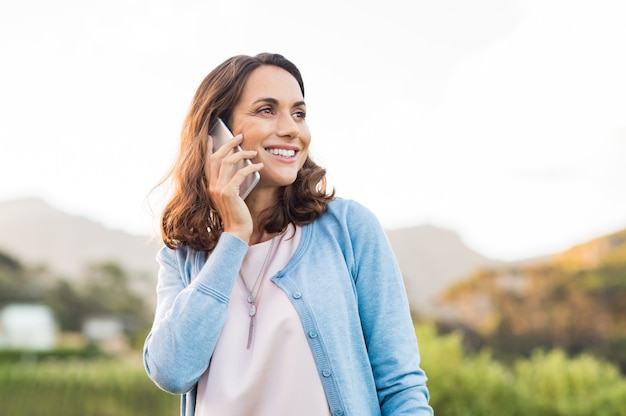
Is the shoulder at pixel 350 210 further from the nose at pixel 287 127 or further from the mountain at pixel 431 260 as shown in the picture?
the mountain at pixel 431 260

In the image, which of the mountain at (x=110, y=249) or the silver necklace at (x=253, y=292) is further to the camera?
the mountain at (x=110, y=249)

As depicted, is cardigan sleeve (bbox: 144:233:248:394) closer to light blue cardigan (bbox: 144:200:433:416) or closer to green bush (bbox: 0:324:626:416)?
light blue cardigan (bbox: 144:200:433:416)

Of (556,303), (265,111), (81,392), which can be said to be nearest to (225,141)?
(265,111)

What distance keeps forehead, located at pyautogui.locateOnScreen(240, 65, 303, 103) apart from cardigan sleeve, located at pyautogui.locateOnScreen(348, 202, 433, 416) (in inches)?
14.4

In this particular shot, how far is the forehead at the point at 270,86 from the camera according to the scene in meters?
1.78

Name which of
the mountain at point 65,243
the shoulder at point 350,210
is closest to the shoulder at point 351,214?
the shoulder at point 350,210

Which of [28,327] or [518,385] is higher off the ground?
[518,385]

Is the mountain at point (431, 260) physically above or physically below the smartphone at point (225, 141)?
below

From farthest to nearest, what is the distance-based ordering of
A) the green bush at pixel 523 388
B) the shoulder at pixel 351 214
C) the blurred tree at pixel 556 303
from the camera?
the blurred tree at pixel 556 303 → the green bush at pixel 523 388 → the shoulder at pixel 351 214

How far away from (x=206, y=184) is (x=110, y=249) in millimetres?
33831

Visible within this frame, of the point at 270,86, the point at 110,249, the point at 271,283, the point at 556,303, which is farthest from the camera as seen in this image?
the point at 110,249

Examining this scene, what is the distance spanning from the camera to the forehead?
1.78 m

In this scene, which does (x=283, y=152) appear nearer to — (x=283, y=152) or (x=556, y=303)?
(x=283, y=152)

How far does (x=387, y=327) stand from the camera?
1.60 m
